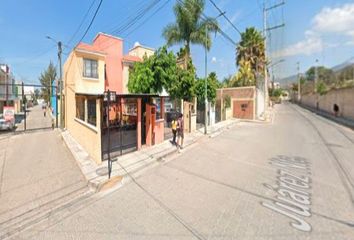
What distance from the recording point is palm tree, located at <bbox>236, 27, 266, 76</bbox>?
3403 cm

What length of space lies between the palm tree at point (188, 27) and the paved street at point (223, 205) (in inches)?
536

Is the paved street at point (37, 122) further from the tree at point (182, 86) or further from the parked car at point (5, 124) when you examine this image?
the tree at point (182, 86)

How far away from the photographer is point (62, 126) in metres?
21.4

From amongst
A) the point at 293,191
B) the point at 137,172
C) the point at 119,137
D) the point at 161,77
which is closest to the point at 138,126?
the point at 119,137

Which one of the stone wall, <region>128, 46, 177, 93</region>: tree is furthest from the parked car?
the stone wall

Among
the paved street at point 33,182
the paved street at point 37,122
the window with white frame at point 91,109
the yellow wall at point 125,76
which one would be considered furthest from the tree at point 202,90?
the paved street at point 37,122

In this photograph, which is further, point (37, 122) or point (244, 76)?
point (244, 76)

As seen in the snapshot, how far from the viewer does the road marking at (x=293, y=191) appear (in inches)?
194

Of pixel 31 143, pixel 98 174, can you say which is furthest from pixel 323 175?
pixel 31 143

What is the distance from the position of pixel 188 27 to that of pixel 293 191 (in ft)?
55.5

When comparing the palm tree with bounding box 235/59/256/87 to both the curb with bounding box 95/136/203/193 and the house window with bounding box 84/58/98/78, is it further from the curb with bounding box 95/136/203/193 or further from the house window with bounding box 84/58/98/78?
the curb with bounding box 95/136/203/193

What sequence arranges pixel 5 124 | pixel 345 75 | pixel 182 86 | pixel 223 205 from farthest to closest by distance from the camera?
pixel 345 75 < pixel 5 124 < pixel 182 86 < pixel 223 205

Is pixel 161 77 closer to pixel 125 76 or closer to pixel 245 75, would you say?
pixel 125 76

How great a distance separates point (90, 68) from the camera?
19656 millimetres
